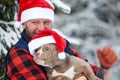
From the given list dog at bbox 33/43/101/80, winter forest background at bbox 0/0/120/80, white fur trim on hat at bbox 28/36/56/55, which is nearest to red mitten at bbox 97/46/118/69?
dog at bbox 33/43/101/80

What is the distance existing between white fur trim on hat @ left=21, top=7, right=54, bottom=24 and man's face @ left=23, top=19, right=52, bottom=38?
0.03 metres

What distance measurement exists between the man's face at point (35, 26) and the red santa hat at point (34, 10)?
0.14ft

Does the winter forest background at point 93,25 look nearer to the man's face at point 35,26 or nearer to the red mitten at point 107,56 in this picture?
the man's face at point 35,26

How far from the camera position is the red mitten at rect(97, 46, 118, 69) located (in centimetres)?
291

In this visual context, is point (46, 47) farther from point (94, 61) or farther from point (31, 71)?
point (94, 61)

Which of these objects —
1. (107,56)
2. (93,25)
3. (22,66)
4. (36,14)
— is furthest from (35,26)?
(93,25)

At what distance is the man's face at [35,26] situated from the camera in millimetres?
3035

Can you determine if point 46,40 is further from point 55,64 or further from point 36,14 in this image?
point 36,14

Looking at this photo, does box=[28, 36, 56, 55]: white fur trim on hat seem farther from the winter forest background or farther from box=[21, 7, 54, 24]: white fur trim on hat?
the winter forest background

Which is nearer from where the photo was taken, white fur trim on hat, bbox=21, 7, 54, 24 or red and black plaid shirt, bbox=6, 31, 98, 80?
red and black plaid shirt, bbox=6, 31, 98, 80

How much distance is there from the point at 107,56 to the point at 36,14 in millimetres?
539

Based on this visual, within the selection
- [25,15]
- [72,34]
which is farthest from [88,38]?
[25,15]

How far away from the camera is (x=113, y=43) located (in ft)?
26.7

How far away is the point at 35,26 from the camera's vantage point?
3043 mm
